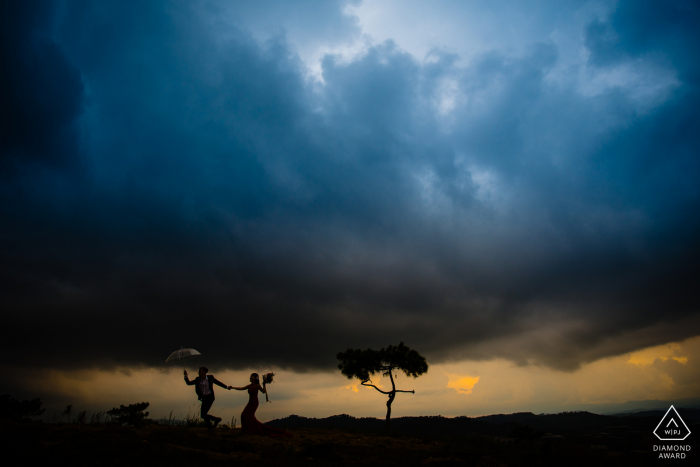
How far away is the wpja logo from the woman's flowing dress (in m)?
21.4

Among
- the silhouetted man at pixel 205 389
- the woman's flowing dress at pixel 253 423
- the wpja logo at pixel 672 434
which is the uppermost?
the silhouetted man at pixel 205 389

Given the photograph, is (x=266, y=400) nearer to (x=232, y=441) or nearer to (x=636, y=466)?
(x=232, y=441)

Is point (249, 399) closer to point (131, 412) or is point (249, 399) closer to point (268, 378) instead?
point (268, 378)

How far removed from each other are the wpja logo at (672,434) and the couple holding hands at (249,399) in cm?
2192

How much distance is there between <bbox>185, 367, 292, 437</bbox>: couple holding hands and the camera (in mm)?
15945

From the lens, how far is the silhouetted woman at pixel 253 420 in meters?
16.5

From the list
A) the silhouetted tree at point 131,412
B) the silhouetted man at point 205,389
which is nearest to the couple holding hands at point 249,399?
the silhouetted man at point 205,389

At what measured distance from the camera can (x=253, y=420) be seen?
16.7 m

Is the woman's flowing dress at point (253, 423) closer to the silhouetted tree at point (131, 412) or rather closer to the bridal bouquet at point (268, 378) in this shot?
the bridal bouquet at point (268, 378)

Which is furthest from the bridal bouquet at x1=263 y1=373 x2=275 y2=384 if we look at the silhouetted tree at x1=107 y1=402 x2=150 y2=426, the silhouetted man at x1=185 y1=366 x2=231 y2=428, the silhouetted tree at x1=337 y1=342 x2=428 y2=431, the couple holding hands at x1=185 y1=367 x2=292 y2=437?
the silhouetted tree at x1=337 y1=342 x2=428 y2=431

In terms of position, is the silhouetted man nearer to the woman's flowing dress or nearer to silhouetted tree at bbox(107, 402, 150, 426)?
the woman's flowing dress

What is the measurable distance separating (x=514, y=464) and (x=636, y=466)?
17.2 ft

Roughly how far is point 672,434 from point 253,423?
25.8m

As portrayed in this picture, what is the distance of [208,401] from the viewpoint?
1602cm
